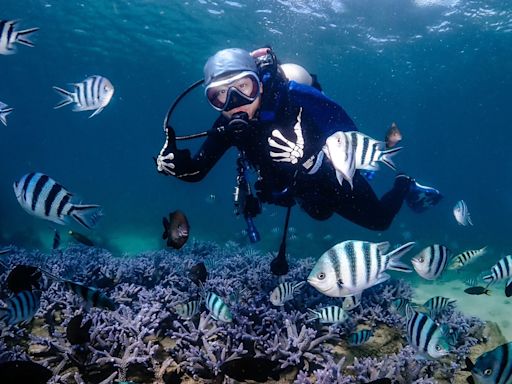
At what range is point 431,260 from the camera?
3.94 metres

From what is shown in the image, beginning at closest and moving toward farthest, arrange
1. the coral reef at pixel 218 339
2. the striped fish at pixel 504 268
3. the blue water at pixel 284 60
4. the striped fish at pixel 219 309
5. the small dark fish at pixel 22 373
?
1. the small dark fish at pixel 22 373
2. the coral reef at pixel 218 339
3. the striped fish at pixel 219 309
4. the striped fish at pixel 504 268
5. the blue water at pixel 284 60

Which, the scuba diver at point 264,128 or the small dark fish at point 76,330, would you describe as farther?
the scuba diver at point 264,128

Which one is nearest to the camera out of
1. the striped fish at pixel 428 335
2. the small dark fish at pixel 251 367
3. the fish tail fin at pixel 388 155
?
the small dark fish at pixel 251 367

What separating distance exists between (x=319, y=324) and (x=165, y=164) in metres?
2.85

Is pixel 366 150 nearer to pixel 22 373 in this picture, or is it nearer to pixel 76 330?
pixel 22 373

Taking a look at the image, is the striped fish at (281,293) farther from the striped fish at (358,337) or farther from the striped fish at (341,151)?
the striped fish at (341,151)

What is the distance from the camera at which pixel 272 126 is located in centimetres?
460

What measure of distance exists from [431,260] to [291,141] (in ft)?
6.79

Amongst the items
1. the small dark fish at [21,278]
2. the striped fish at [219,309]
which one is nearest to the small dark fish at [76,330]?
the small dark fish at [21,278]

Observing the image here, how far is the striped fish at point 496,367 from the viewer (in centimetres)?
191

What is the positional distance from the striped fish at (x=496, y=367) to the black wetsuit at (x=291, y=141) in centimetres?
231

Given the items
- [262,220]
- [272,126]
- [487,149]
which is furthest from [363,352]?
[487,149]

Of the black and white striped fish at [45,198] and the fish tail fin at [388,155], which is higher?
the fish tail fin at [388,155]

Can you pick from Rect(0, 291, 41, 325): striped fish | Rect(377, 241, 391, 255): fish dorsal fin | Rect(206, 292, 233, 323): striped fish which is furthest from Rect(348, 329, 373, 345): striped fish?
Rect(0, 291, 41, 325): striped fish
